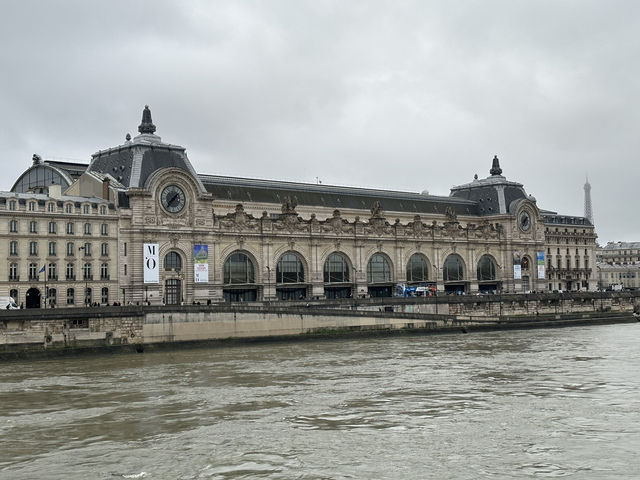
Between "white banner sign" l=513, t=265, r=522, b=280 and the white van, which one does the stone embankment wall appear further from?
"white banner sign" l=513, t=265, r=522, b=280

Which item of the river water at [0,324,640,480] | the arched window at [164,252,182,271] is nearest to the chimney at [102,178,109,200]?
the arched window at [164,252,182,271]

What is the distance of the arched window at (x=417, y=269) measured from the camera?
110 meters

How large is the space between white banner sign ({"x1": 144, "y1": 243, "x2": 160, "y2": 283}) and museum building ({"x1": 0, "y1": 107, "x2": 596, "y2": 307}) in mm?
120

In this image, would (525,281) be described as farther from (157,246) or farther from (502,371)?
(502,371)

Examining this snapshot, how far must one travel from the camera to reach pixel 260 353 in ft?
214

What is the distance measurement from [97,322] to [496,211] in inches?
2966

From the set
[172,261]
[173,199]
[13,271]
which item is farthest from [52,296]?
[173,199]

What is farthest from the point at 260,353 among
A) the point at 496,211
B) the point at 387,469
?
the point at 496,211

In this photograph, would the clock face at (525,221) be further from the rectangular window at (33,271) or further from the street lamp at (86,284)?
the rectangular window at (33,271)

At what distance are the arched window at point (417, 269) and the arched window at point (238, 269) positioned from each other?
25.1 meters

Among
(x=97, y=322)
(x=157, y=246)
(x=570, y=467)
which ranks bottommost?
(x=570, y=467)

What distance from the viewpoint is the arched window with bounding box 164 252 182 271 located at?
286 ft

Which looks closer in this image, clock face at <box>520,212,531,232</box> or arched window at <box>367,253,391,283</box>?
arched window at <box>367,253,391,283</box>

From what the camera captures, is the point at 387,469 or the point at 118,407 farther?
the point at 118,407
